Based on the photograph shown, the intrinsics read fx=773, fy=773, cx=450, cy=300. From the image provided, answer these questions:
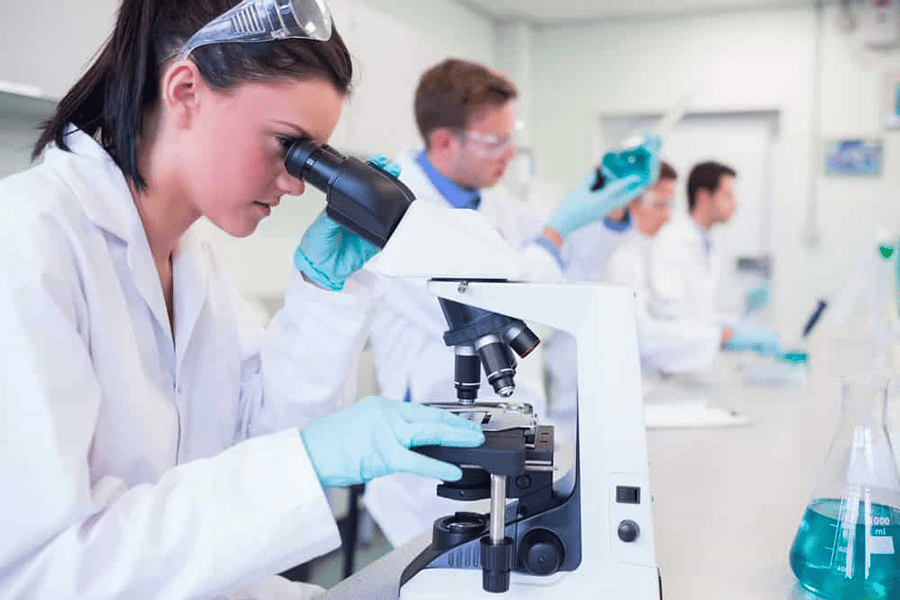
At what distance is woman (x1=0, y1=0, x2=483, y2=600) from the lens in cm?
79

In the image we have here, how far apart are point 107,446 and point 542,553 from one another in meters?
0.57

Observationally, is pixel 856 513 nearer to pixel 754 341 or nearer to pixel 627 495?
pixel 627 495

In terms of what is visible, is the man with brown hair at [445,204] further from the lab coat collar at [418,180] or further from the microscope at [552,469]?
the microscope at [552,469]

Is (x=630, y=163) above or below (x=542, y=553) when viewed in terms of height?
above

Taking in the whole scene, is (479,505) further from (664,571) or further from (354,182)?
(354,182)

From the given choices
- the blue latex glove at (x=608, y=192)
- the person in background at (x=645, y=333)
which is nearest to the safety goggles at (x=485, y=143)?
the blue latex glove at (x=608, y=192)

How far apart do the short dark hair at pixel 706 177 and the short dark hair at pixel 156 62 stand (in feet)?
12.8

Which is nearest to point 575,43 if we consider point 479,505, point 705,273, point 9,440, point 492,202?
point 705,273

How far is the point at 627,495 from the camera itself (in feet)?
2.83

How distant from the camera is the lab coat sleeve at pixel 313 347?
1.23 m

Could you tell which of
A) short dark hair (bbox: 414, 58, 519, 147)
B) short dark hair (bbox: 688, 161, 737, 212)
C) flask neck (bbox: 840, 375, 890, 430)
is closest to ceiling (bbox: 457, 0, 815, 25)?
short dark hair (bbox: 688, 161, 737, 212)

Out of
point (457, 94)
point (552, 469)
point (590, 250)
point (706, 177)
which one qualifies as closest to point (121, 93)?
point (552, 469)

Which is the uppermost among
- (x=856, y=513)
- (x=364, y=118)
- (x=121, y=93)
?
(x=364, y=118)

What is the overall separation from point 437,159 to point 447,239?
1.39 metres
